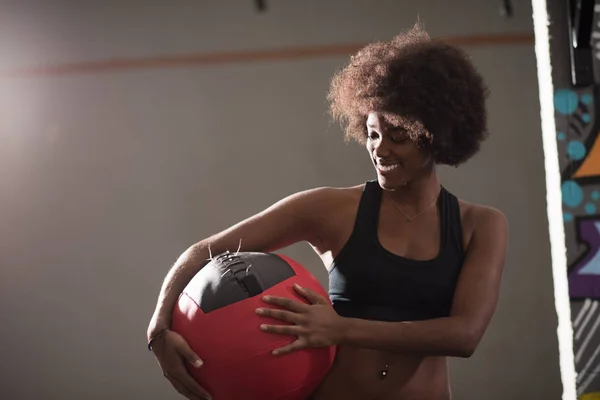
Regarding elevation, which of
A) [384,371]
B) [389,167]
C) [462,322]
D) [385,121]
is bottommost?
[384,371]

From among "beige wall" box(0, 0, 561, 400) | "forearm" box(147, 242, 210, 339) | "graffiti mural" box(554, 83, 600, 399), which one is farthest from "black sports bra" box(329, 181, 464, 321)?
"beige wall" box(0, 0, 561, 400)

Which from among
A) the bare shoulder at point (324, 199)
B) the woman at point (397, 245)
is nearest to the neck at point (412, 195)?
the woman at point (397, 245)

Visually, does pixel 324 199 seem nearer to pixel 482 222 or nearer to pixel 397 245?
pixel 397 245

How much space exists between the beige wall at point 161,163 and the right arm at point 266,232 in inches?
114

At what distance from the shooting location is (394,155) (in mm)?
1638

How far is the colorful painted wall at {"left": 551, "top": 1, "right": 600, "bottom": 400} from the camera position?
2322 mm

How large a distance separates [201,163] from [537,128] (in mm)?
2375

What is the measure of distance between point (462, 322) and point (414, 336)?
0.42ft

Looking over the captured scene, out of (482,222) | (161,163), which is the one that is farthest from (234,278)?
(161,163)

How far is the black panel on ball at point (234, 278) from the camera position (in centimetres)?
149

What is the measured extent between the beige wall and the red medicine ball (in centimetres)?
307

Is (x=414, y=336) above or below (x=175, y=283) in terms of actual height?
below

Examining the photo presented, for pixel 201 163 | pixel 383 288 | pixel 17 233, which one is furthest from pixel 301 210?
pixel 17 233

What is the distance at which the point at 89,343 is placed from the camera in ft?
15.3
